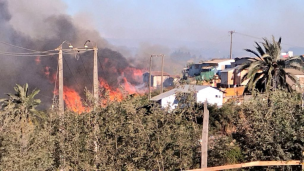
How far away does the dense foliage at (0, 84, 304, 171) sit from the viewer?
1109 cm

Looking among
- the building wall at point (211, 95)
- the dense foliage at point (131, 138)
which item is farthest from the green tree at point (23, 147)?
the building wall at point (211, 95)

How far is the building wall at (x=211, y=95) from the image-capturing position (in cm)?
4078

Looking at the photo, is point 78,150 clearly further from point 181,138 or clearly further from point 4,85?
point 4,85

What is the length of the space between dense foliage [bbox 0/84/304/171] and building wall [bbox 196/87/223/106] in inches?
1084

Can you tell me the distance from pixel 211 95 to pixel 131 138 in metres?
31.2

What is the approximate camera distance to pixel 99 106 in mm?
12461

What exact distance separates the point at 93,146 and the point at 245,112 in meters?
6.25

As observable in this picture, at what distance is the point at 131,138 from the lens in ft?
37.4

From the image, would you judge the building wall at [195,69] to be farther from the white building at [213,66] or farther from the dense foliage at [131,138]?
the dense foliage at [131,138]

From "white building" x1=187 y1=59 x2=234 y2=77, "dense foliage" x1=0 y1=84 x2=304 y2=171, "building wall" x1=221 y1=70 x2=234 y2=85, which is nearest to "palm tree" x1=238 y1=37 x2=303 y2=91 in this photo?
"dense foliage" x1=0 y1=84 x2=304 y2=171

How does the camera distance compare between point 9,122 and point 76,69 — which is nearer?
point 9,122

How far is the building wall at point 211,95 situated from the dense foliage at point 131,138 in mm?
27524

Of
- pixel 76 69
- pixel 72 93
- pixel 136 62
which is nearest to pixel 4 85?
pixel 76 69

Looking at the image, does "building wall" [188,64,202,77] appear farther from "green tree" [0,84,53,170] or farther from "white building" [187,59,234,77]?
"green tree" [0,84,53,170]
